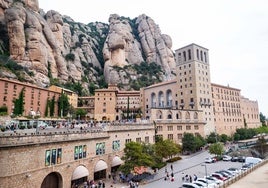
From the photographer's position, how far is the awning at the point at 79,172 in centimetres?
2713

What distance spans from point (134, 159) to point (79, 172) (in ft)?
27.7

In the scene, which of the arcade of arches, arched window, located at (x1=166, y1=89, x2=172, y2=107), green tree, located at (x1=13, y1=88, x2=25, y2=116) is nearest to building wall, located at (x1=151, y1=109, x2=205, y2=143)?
arched window, located at (x1=166, y1=89, x2=172, y2=107)

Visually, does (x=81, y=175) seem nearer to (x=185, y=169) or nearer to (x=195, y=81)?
(x=185, y=169)

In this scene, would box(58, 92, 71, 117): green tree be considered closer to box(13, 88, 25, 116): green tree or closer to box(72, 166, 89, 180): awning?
box(13, 88, 25, 116): green tree

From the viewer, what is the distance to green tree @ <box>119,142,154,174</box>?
31.4m

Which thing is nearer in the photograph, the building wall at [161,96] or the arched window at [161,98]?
the building wall at [161,96]

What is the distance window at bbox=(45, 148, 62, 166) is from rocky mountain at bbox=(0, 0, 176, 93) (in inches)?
2174

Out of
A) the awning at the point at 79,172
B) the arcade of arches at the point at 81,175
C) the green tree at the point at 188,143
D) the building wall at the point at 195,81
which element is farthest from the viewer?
the building wall at the point at 195,81

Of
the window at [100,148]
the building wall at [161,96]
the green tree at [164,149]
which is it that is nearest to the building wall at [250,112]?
the building wall at [161,96]

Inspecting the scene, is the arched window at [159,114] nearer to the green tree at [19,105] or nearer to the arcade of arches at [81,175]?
the arcade of arches at [81,175]

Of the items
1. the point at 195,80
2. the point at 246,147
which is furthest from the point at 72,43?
the point at 246,147

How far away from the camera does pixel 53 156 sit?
24688mm

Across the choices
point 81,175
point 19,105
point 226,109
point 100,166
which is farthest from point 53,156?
point 226,109

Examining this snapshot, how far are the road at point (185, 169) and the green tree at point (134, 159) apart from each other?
2958 mm
